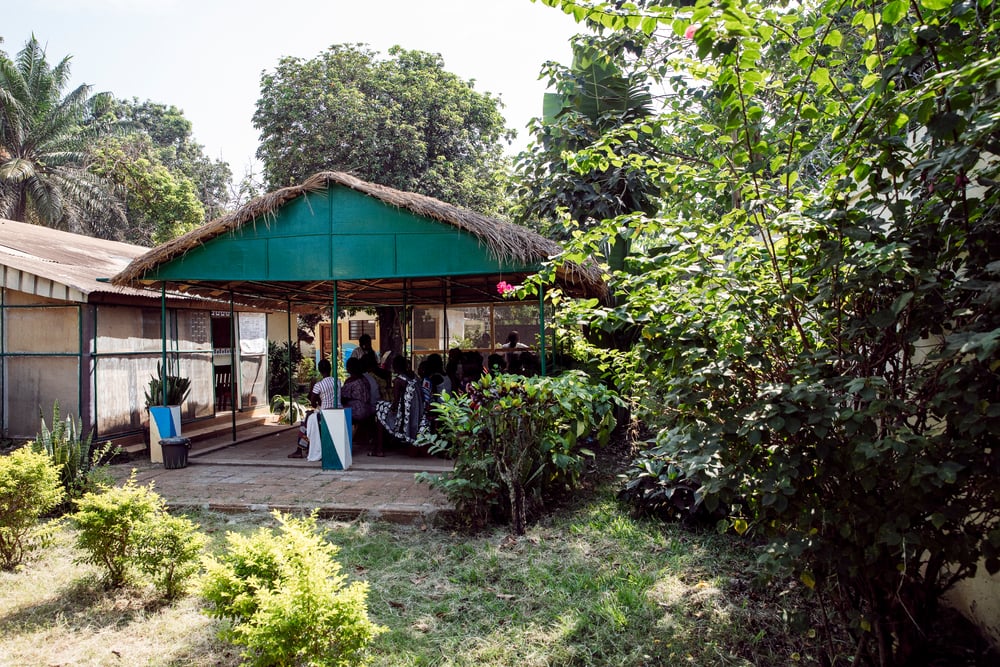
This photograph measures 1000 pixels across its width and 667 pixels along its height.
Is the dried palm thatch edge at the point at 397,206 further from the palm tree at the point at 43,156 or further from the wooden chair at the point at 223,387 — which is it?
the palm tree at the point at 43,156

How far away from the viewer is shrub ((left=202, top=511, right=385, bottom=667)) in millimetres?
2691

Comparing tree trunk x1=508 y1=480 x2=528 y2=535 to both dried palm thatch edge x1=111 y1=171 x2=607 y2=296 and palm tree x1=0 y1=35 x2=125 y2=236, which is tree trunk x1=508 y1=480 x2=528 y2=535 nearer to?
dried palm thatch edge x1=111 y1=171 x2=607 y2=296

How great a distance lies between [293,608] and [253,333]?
1118 centimetres

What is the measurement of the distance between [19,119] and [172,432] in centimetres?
2298

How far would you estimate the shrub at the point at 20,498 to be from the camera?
15.5ft

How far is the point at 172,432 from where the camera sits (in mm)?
8414

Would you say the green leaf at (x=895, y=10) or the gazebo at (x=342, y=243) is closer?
the green leaf at (x=895, y=10)

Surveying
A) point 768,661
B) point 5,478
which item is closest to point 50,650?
point 5,478

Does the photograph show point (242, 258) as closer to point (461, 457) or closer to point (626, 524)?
point (461, 457)

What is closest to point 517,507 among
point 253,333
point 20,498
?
point 20,498

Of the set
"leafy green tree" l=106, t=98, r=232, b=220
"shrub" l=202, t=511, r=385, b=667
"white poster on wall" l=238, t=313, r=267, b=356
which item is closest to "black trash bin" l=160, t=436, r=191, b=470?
"white poster on wall" l=238, t=313, r=267, b=356

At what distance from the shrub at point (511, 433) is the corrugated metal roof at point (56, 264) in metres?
6.13

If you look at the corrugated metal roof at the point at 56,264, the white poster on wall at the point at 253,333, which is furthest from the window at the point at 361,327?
the corrugated metal roof at the point at 56,264

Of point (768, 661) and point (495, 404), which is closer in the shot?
point (768, 661)
